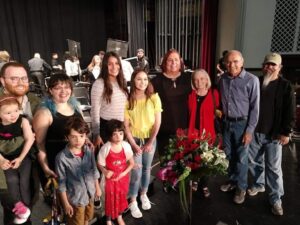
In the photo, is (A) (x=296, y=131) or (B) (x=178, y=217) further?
(A) (x=296, y=131)

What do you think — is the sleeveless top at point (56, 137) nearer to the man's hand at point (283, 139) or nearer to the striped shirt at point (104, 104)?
the striped shirt at point (104, 104)

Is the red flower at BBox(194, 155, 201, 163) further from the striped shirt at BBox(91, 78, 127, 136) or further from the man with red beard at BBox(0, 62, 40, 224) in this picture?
the man with red beard at BBox(0, 62, 40, 224)

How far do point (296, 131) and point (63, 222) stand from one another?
11.9ft

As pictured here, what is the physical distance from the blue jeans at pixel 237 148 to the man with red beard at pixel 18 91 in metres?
1.61

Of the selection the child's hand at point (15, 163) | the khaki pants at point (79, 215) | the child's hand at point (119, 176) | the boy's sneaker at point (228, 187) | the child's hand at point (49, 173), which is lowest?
the boy's sneaker at point (228, 187)

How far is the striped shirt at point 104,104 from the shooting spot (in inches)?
87.2

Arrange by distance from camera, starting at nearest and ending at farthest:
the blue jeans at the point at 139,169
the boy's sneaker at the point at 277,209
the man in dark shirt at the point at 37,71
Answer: the blue jeans at the point at 139,169 < the boy's sneaker at the point at 277,209 < the man in dark shirt at the point at 37,71

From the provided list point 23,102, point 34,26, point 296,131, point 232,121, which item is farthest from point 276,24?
point 34,26

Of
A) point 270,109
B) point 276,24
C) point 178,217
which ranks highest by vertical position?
point 276,24

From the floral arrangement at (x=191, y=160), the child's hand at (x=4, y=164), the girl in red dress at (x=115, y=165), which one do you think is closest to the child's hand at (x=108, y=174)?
the girl in red dress at (x=115, y=165)

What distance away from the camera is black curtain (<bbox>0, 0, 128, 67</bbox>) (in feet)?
28.4

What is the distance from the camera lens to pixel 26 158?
1805 mm

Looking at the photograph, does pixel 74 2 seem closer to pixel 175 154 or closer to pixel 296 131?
pixel 296 131

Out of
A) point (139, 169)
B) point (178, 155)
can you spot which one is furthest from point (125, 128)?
point (178, 155)
